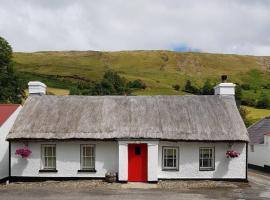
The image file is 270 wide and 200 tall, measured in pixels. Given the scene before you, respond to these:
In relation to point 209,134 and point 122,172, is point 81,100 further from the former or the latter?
point 209,134

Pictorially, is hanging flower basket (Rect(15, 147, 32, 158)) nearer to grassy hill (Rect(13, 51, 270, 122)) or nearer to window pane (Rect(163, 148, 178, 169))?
window pane (Rect(163, 148, 178, 169))

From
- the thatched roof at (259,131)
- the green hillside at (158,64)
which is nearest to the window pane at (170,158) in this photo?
the thatched roof at (259,131)

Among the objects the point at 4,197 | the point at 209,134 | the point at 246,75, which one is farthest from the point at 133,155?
the point at 246,75

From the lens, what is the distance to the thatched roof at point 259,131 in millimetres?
31109

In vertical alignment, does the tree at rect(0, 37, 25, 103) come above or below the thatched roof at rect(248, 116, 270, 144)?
above

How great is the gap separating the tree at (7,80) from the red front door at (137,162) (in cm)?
2408

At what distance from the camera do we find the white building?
29109mm

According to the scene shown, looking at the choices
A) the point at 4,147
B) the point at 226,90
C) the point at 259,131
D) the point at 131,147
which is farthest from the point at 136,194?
the point at 259,131

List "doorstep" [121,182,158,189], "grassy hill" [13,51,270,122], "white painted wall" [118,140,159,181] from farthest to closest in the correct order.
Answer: "grassy hill" [13,51,270,122]
"white painted wall" [118,140,159,181]
"doorstep" [121,182,158,189]

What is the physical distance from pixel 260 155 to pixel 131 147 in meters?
12.3

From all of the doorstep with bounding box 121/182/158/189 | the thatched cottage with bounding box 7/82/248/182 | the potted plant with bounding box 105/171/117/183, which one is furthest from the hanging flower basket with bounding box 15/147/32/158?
the doorstep with bounding box 121/182/158/189

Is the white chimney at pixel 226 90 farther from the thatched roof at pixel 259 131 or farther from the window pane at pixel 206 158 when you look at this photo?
the thatched roof at pixel 259 131

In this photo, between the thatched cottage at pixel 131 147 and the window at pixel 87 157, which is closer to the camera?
the thatched cottage at pixel 131 147

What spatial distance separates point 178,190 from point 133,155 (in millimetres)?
3487
